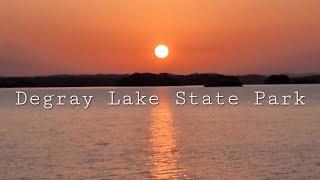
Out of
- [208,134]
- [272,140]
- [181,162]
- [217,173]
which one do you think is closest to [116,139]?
[208,134]

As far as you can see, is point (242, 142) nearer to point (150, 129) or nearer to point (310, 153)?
point (310, 153)

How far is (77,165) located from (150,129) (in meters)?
21.0

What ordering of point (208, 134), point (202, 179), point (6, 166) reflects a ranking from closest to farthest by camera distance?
point (202, 179) → point (6, 166) → point (208, 134)

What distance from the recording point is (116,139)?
37188 millimetres

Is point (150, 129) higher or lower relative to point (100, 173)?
higher

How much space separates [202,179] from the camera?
73.3 feet

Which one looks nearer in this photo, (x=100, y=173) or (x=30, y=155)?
(x=100, y=173)

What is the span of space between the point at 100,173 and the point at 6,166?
4372mm

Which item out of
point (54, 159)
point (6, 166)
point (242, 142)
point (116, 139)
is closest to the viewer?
point (6, 166)

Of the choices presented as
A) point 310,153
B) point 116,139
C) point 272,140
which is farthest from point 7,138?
point 310,153

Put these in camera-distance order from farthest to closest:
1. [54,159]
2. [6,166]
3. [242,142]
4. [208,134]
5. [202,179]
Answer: [208,134] → [242,142] → [54,159] → [6,166] → [202,179]

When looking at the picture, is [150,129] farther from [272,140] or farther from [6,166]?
[6,166]

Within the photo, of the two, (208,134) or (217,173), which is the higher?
(208,134)

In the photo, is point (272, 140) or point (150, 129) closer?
point (272, 140)
